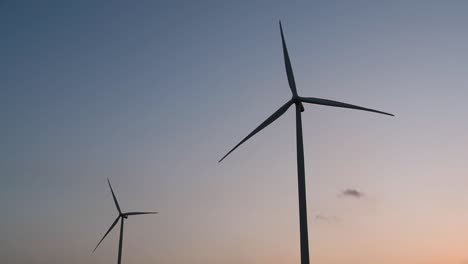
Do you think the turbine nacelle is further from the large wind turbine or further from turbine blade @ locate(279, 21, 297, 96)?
turbine blade @ locate(279, 21, 297, 96)

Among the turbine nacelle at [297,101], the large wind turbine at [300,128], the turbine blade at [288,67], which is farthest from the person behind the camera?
the turbine blade at [288,67]

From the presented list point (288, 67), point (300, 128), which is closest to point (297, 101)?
point (300, 128)

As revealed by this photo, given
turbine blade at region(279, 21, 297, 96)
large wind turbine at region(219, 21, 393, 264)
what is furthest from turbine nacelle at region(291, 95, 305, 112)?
turbine blade at region(279, 21, 297, 96)

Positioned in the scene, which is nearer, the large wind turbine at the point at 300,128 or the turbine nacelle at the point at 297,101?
the large wind turbine at the point at 300,128

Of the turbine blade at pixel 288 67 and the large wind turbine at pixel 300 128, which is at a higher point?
the turbine blade at pixel 288 67

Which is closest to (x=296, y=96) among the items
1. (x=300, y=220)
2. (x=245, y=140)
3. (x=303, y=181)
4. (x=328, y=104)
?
(x=328, y=104)

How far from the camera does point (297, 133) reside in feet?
178

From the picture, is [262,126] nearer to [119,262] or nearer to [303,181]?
[303,181]

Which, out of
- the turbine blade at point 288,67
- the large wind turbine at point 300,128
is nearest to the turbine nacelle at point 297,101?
the large wind turbine at point 300,128

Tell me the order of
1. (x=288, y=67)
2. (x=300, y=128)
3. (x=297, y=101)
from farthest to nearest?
1. (x=288, y=67)
2. (x=297, y=101)
3. (x=300, y=128)

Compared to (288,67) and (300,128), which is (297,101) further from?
(288,67)

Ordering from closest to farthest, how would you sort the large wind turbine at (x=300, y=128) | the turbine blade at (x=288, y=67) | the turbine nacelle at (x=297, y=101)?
1. the large wind turbine at (x=300, y=128)
2. the turbine nacelle at (x=297, y=101)
3. the turbine blade at (x=288, y=67)

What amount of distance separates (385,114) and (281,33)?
18.3m

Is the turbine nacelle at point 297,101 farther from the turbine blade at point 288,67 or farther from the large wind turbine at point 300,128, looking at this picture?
the turbine blade at point 288,67
